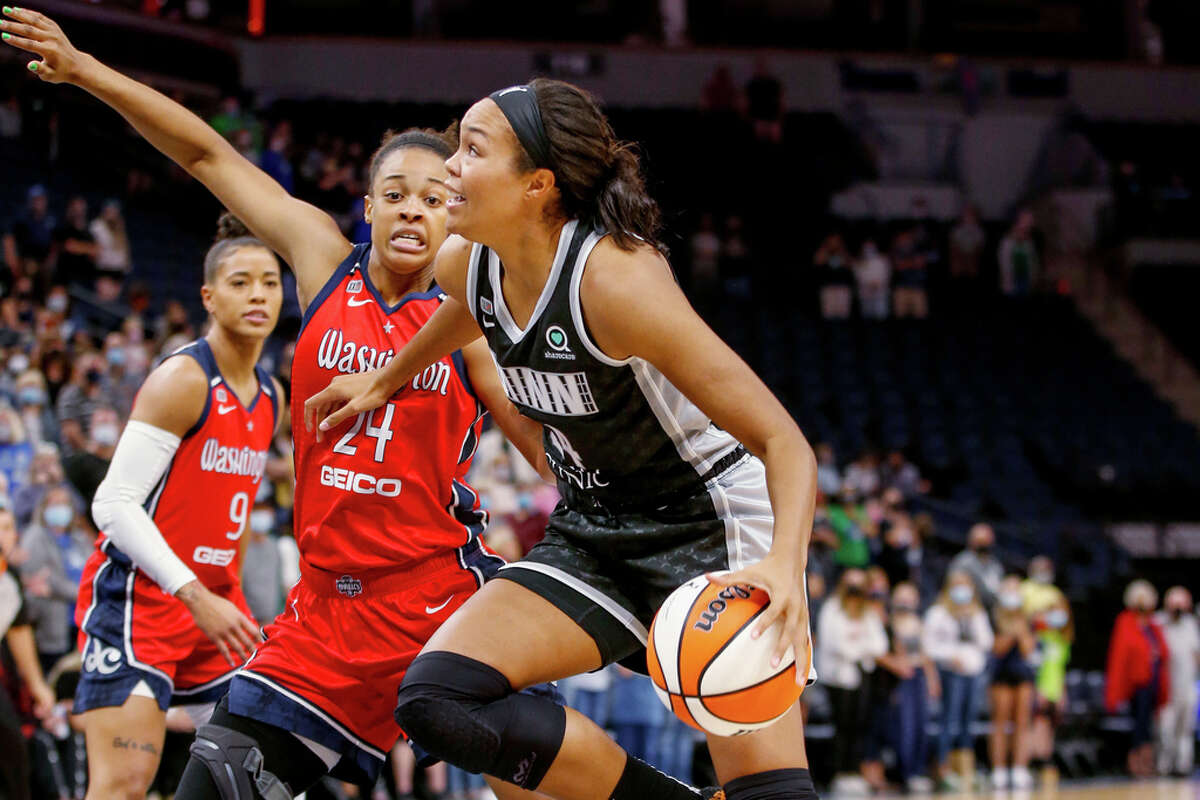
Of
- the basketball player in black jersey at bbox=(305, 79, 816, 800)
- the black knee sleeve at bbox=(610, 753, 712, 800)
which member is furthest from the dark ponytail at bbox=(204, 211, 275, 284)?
the black knee sleeve at bbox=(610, 753, 712, 800)

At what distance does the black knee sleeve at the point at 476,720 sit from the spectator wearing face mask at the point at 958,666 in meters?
8.30

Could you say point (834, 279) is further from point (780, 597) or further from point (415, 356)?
point (780, 597)

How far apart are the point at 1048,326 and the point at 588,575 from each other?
1648cm

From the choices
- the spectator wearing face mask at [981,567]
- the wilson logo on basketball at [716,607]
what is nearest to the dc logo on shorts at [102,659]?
the wilson logo on basketball at [716,607]

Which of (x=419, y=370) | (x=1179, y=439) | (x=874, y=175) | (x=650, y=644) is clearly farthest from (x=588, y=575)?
(x=874, y=175)

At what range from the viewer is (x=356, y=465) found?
361 cm

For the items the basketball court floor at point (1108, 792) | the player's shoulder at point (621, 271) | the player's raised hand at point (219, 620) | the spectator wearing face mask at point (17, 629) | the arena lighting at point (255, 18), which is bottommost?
the basketball court floor at point (1108, 792)

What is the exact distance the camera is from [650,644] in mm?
2924

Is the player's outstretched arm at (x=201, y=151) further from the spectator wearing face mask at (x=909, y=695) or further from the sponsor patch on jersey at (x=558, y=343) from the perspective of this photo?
the spectator wearing face mask at (x=909, y=695)

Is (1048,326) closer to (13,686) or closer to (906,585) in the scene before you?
(906,585)

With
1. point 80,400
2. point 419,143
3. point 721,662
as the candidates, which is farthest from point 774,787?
point 80,400

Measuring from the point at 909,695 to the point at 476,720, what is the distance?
8.17m

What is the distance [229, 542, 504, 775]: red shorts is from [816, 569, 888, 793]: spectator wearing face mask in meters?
7.05

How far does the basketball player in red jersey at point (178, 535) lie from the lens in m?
4.04
